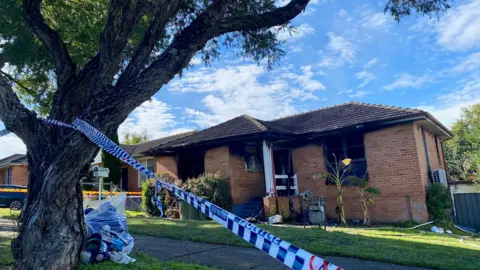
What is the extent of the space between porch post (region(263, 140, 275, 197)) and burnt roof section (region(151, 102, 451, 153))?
0.80m

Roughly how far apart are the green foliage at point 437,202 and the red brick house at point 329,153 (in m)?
0.31

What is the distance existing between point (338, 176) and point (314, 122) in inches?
128

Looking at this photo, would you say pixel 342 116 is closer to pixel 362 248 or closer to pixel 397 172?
pixel 397 172

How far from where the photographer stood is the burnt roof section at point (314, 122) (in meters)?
12.4

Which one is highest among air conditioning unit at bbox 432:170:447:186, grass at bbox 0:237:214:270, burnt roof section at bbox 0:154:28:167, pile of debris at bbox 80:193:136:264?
burnt roof section at bbox 0:154:28:167

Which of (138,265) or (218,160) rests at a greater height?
(218,160)

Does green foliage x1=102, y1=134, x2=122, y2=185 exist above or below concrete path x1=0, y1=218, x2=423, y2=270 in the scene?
above

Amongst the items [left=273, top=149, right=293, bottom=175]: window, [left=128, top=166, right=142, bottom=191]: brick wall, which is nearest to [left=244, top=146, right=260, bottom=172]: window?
[left=273, top=149, right=293, bottom=175]: window

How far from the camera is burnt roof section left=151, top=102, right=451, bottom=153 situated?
40.8 ft

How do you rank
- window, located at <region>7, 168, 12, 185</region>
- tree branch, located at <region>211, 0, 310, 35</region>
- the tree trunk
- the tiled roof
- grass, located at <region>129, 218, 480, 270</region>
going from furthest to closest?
window, located at <region>7, 168, 12, 185</region> → the tiled roof → grass, located at <region>129, 218, 480, 270</region> → tree branch, located at <region>211, 0, 310, 35</region> → the tree trunk

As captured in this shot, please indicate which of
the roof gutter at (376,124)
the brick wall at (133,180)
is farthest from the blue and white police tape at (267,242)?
the brick wall at (133,180)

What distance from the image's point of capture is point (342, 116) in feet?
46.3

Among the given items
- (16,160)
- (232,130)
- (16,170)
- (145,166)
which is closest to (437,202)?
(232,130)

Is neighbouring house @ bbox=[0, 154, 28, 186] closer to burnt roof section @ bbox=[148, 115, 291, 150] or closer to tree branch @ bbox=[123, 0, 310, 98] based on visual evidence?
burnt roof section @ bbox=[148, 115, 291, 150]
